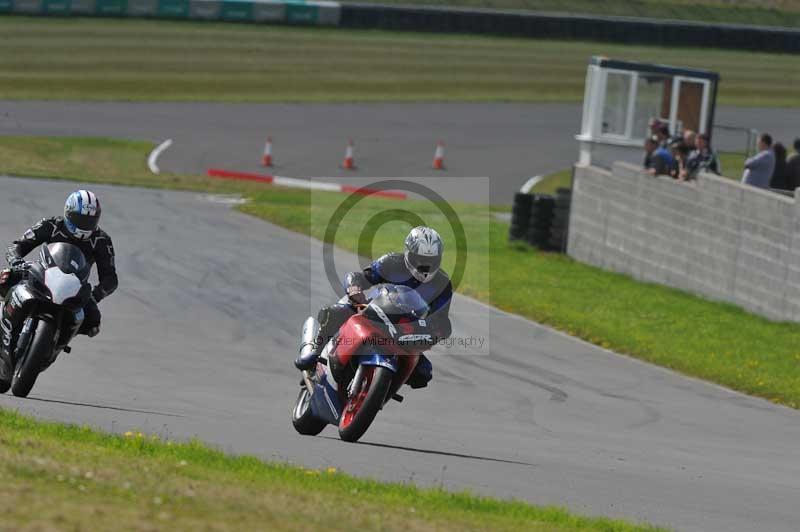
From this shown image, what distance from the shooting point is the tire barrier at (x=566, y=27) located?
53.0m

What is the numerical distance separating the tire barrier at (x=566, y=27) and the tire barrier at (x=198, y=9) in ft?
4.25

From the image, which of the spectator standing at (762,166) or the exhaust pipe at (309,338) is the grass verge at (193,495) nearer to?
the exhaust pipe at (309,338)

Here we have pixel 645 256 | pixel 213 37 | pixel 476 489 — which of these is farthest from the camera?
pixel 213 37

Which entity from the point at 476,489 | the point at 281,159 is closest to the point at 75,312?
the point at 476,489

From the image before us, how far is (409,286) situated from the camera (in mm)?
10266

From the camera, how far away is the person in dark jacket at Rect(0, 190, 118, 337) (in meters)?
11.1

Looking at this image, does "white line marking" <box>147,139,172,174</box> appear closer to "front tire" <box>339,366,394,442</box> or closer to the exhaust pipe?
the exhaust pipe

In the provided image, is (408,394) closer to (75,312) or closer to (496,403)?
(496,403)

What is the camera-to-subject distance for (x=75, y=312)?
10.9 m

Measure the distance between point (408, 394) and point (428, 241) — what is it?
405cm

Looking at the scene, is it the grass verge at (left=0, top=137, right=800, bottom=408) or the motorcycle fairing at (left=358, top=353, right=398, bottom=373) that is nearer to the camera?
the motorcycle fairing at (left=358, top=353, right=398, bottom=373)

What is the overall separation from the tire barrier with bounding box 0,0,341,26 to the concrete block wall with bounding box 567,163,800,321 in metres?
28.8

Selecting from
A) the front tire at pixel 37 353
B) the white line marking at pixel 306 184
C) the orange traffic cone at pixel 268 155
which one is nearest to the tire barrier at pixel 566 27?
the orange traffic cone at pixel 268 155

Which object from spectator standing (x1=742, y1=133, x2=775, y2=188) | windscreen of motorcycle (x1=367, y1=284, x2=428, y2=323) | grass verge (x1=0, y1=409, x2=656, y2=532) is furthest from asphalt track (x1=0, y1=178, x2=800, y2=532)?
spectator standing (x1=742, y1=133, x2=775, y2=188)
